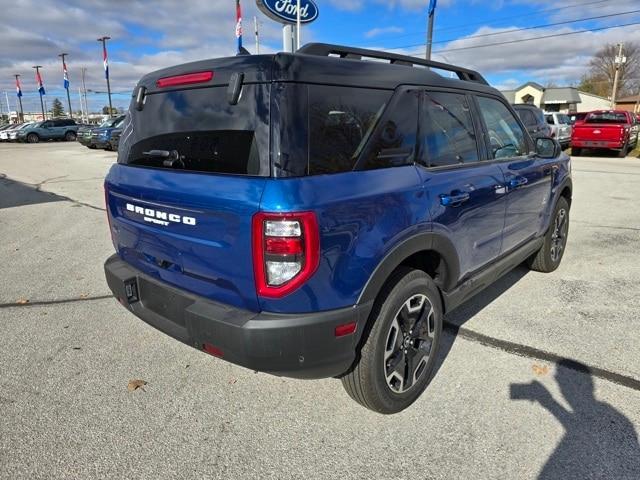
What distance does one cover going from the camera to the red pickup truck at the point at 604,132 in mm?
18531

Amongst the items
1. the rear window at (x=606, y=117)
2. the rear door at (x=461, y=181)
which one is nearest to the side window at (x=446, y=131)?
the rear door at (x=461, y=181)

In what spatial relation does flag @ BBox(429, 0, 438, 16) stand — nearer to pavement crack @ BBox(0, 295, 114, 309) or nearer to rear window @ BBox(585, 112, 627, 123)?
rear window @ BBox(585, 112, 627, 123)

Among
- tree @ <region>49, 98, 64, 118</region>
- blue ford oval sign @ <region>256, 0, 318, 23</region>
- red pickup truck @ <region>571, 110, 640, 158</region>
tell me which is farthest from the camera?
tree @ <region>49, 98, 64, 118</region>

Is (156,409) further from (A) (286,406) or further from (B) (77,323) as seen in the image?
(B) (77,323)

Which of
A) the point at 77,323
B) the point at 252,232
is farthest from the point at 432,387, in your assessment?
the point at 77,323

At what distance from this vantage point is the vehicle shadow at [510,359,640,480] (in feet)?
7.49

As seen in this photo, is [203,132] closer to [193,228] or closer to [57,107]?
[193,228]

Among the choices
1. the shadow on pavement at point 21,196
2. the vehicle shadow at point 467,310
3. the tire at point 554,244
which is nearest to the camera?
the vehicle shadow at point 467,310

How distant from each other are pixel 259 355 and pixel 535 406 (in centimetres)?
174

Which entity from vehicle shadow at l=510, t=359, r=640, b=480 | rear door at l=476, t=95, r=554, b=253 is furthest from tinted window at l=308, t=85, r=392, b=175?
vehicle shadow at l=510, t=359, r=640, b=480

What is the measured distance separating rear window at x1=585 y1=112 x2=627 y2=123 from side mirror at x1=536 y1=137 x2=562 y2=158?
18.1 m

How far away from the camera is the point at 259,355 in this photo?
7.14 feet

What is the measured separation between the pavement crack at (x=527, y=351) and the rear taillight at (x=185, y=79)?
2609mm

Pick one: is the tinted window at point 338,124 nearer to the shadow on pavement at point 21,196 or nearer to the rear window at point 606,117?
the shadow on pavement at point 21,196
